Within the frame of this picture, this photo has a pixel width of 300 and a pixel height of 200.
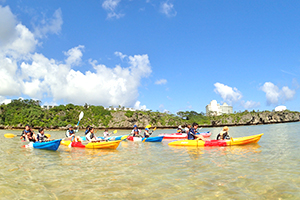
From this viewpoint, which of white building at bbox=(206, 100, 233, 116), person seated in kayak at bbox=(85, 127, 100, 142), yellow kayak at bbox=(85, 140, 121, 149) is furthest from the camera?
white building at bbox=(206, 100, 233, 116)

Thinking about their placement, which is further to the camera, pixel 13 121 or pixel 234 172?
pixel 13 121

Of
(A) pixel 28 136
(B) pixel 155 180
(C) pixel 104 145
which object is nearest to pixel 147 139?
(C) pixel 104 145

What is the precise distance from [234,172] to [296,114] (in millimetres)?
137308

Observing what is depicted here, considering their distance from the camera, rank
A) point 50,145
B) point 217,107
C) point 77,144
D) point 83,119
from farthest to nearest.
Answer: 1. point 217,107
2. point 83,119
3. point 77,144
4. point 50,145

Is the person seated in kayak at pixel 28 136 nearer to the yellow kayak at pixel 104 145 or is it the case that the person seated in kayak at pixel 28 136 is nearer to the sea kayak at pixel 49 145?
the sea kayak at pixel 49 145

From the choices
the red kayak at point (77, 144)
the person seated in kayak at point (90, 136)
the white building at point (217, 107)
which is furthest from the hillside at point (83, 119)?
the white building at point (217, 107)

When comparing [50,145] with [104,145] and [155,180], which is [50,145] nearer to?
[104,145]

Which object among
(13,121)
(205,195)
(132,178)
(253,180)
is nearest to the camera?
(205,195)

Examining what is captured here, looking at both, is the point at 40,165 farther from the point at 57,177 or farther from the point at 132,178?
the point at 132,178

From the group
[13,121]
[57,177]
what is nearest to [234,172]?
[57,177]

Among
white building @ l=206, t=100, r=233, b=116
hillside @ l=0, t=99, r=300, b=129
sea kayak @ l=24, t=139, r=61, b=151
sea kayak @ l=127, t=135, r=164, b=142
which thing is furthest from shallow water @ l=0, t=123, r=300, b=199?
white building @ l=206, t=100, r=233, b=116

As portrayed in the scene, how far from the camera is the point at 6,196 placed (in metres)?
5.05

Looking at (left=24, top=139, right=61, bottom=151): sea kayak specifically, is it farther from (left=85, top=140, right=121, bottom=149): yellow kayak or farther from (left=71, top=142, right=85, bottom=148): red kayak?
(left=85, top=140, right=121, bottom=149): yellow kayak

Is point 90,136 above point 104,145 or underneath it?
above
